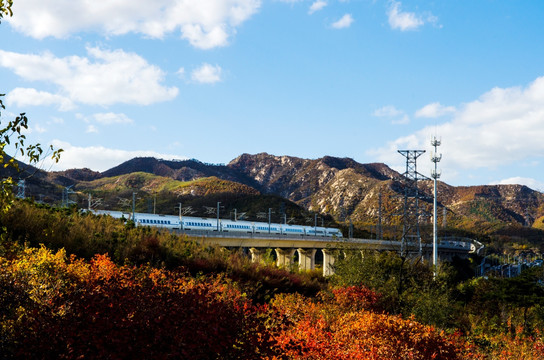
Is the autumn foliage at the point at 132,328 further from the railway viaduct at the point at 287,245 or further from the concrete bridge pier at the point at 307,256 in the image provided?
the concrete bridge pier at the point at 307,256

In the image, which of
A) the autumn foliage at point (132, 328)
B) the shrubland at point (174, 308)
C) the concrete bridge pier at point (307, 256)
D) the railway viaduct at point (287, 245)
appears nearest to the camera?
the autumn foliage at point (132, 328)

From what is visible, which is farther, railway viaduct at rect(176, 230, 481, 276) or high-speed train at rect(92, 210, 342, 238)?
high-speed train at rect(92, 210, 342, 238)

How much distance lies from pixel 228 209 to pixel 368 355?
134 meters

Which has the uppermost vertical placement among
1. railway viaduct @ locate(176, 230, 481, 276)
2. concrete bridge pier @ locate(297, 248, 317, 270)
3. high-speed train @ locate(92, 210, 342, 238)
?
high-speed train @ locate(92, 210, 342, 238)

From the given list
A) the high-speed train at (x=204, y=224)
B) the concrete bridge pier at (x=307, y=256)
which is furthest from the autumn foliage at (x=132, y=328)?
the concrete bridge pier at (x=307, y=256)

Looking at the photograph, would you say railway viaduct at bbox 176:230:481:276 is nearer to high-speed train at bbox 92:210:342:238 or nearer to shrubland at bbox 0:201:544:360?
high-speed train at bbox 92:210:342:238

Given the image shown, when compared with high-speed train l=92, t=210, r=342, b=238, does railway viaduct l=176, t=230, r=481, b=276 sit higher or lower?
lower

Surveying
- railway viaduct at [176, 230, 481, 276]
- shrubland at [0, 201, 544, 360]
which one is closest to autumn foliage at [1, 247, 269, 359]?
shrubland at [0, 201, 544, 360]

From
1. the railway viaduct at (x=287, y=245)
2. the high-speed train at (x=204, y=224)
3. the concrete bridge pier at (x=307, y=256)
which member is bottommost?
the concrete bridge pier at (x=307, y=256)

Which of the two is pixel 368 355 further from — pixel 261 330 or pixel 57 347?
pixel 57 347

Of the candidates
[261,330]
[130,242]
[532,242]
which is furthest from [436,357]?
[532,242]

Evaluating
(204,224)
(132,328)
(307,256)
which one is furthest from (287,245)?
(132,328)

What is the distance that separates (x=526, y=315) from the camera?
110 feet

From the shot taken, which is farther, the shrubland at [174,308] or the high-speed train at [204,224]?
the high-speed train at [204,224]
